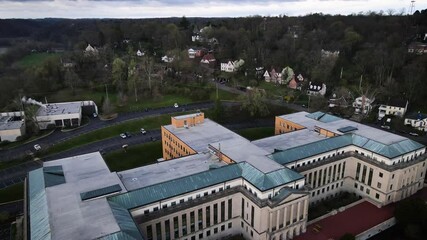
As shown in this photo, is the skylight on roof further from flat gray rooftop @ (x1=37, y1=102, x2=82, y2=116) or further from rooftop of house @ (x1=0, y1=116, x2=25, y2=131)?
rooftop of house @ (x1=0, y1=116, x2=25, y2=131)

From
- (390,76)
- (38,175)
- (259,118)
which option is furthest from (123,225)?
(390,76)

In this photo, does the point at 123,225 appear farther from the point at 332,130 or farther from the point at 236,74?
the point at 236,74

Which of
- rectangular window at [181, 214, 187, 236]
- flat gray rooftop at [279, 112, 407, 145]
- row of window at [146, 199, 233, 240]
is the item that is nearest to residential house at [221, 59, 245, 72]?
flat gray rooftop at [279, 112, 407, 145]

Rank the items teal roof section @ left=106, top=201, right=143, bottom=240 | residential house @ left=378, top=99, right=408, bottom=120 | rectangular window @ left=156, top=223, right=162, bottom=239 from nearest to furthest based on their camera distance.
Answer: teal roof section @ left=106, top=201, right=143, bottom=240
rectangular window @ left=156, top=223, right=162, bottom=239
residential house @ left=378, top=99, right=408, bottom=120

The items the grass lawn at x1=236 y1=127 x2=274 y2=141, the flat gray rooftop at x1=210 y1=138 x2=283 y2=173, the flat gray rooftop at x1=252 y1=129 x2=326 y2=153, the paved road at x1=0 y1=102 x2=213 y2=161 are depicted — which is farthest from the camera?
the grass lawn at x1=236 y1=127 x2=274 y2=141

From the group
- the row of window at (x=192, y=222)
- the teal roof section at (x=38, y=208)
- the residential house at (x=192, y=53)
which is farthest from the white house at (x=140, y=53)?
the row of window at (x=192, y=222)

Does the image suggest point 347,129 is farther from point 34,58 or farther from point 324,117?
point 34,58
